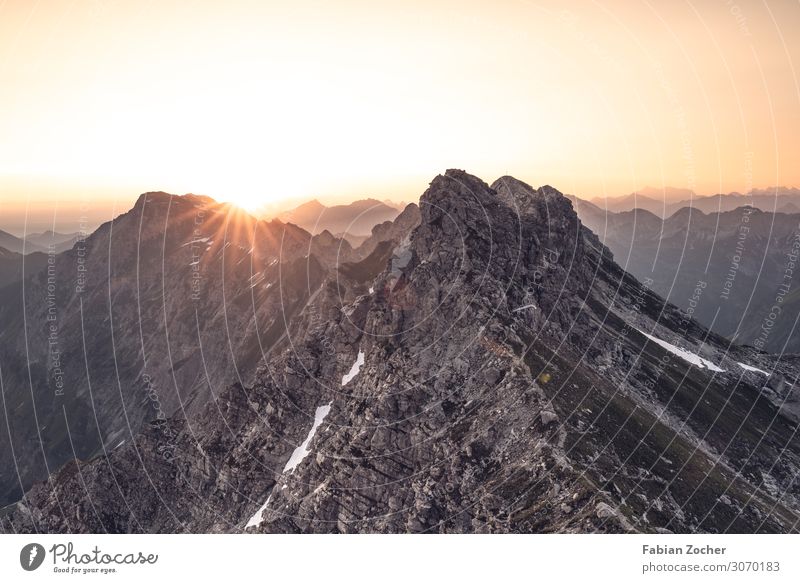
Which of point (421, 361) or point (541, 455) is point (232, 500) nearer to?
point (421, 361)

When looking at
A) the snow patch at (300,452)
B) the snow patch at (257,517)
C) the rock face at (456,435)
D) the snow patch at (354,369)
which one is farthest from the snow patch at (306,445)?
the snow patch at (257,517)

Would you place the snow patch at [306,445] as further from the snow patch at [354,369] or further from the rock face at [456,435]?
the snow patch at [354,369]

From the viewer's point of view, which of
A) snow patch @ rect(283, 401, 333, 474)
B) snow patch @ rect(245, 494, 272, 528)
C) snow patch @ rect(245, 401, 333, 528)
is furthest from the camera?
snow patch @ rect(283, 401, 333, 474)

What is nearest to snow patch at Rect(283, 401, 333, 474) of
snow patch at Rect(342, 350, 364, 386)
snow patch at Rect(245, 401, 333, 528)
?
snow patch at Rect(245, 401, 333, 528)

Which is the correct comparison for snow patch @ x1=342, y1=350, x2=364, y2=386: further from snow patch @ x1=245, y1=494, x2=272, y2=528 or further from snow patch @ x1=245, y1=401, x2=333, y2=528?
snow patch @ x1=245, y1=494, x2=272, y2=528

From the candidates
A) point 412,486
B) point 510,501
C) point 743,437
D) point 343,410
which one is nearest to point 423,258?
Answer: point 343,410

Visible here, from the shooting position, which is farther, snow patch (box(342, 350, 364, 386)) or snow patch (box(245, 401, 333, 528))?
snow patch (box(342, 350, 364, 386))
